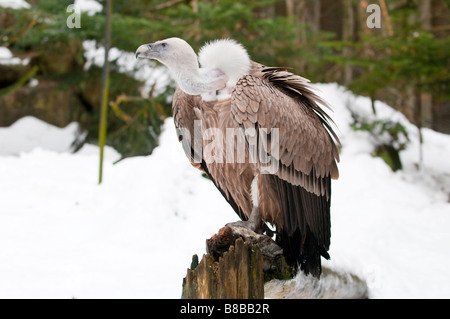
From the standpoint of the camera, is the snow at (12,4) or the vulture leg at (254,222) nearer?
the vulture leg at (254,222)

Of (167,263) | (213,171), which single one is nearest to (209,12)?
(167,263)

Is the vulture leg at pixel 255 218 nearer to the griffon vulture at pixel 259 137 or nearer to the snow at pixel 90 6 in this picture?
the griffon vulture at pixel 259 137

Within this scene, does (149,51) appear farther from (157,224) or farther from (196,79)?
(157,224)

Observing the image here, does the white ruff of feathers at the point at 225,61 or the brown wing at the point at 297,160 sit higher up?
the white ruff of feathers at the point at 225,61

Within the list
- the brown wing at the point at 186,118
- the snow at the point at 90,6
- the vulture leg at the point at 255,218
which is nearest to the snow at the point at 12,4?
the snow at the point at 90,6

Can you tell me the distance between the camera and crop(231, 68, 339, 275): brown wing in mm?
2498

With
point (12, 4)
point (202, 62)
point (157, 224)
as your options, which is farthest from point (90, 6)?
point (202, 62)

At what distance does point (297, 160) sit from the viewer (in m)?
2.63

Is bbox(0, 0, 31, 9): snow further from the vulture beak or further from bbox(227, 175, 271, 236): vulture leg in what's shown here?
bbox(227, 175, 271, 236): vulture leg

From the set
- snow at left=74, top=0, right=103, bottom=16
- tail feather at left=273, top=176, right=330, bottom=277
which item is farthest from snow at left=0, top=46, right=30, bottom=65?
tail feather at left=273, top=176, right=330, bottom=277

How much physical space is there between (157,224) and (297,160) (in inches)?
95.7

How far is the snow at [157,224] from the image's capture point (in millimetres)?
4066

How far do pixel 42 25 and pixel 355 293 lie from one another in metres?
5.65

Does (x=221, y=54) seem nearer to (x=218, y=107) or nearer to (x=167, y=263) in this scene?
(x=218, y=107)
